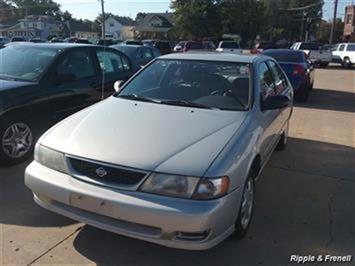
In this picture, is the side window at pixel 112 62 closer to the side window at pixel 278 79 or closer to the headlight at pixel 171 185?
the side window at pixel 278 79

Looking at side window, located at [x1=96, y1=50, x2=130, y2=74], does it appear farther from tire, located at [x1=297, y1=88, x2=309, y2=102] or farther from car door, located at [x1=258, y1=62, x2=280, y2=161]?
tire, located at [x1=297, y1=88, x2=309, y2=102]

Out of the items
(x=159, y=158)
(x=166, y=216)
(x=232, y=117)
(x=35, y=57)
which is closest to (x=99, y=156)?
(x=159, y=158)

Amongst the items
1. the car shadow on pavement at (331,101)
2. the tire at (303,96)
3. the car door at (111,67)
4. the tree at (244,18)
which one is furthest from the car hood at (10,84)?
the tree at (244,18)

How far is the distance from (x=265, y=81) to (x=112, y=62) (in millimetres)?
3174

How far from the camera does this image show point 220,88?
4.63 meters

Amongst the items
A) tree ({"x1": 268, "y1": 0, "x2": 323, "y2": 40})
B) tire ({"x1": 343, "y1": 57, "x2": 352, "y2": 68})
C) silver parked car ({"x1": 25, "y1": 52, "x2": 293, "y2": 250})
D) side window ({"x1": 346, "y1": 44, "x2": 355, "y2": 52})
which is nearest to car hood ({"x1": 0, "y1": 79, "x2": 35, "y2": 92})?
silver parked car ({"x1": 25, "y1": 52, "x2": 293, "y2": 250})

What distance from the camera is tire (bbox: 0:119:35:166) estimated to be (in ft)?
17.4

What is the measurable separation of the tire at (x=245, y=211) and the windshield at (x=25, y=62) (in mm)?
3413

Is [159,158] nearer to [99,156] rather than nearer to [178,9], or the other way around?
[99,156]

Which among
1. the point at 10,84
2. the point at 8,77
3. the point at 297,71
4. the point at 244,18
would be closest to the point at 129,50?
the point at 297,71

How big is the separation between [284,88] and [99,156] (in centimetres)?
371

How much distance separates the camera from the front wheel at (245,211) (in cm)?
367

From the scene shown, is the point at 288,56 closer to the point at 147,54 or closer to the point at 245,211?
Answer: the point at 147,54

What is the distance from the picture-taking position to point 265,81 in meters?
5.12
